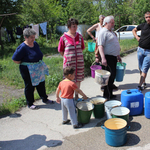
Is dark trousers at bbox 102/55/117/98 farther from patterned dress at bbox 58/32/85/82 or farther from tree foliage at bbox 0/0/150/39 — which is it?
tree foliage at bbox 0/0/150/39

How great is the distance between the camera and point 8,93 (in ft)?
16.9

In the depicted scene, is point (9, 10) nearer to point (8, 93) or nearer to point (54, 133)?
point (8, 93)

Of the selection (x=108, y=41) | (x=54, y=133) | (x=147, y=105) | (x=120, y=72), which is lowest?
(x=54, y=133)

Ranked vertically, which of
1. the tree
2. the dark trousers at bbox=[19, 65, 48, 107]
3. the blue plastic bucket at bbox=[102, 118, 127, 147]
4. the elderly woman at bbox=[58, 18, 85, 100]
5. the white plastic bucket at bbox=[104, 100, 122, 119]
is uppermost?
the tree

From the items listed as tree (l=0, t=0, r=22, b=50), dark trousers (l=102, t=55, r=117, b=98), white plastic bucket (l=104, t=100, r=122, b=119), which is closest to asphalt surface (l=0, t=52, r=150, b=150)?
white plastic bucket (l=104, t=100, r=122, b=119)

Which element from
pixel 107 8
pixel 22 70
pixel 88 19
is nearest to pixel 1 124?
pixel 22 70

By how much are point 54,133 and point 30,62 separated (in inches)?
63.9

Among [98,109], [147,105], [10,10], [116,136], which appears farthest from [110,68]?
[10,10]

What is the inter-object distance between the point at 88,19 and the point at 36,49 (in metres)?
16.6

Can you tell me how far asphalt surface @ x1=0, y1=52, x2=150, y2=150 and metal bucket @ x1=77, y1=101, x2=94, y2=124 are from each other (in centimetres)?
14

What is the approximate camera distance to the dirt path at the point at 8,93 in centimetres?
488

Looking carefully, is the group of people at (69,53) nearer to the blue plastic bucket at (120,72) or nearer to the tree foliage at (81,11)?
the blue plastic bucket at (120,72)

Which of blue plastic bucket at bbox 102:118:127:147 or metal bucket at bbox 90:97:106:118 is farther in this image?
metal bucket at bbox 90:97:106:118

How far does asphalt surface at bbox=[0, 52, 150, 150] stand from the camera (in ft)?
9.48
